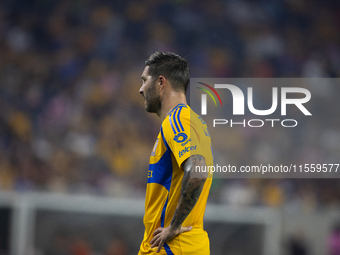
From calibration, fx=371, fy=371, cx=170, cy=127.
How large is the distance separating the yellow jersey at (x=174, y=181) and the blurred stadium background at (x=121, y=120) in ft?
9.73

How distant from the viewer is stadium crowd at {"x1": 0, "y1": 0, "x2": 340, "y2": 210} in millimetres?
6219

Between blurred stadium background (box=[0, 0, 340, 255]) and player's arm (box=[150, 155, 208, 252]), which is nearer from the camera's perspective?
player's arm (box=[150, 155, 208, 252])

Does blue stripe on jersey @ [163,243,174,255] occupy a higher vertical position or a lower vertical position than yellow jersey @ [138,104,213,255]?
lower

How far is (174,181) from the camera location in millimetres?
1987

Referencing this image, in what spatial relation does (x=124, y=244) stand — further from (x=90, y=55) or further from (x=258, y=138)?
(x=90, y=55)

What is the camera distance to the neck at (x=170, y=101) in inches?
85.0

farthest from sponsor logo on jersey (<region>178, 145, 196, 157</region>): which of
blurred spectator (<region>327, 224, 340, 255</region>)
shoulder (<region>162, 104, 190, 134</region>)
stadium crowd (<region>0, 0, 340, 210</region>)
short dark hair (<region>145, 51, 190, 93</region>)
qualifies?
stadium crowd (<region>0, 0, 340, 210</region>)

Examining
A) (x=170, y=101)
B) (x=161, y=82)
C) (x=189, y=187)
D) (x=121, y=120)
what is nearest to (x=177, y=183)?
(x=189, y=187)

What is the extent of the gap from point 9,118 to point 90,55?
211 centimetres

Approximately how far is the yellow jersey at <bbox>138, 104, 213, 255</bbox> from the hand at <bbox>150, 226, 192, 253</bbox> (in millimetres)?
25

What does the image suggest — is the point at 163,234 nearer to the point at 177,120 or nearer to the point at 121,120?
the point at 177,120

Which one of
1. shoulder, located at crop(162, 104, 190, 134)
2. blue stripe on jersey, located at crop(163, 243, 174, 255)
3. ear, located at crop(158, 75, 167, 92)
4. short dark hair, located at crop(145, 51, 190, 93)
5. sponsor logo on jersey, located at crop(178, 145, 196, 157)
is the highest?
short dark hair, located at crop(145, 51, 190, 93)

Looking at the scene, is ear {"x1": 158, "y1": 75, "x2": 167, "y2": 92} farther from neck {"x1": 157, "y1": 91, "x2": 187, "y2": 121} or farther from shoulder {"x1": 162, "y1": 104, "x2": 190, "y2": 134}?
shoulder {"x1": 162, "y1": 104, "x2": 190, "y2": 134}
